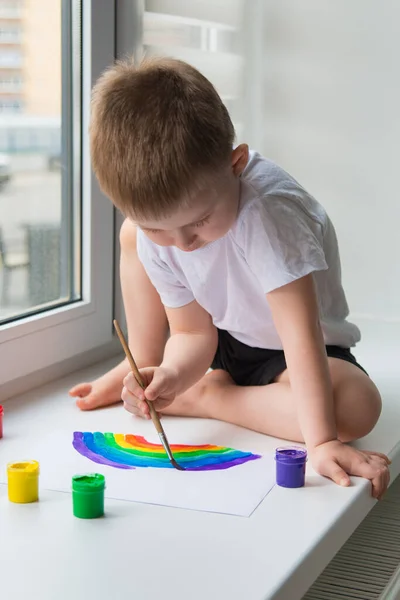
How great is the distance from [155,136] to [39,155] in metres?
0.56

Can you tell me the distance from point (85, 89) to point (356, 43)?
18.0 inches

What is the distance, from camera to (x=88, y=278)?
1.52 m

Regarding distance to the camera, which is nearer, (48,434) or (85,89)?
(48,434)

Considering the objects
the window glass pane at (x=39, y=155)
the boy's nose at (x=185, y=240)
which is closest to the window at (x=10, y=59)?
the window glass pane at (x=39, y=155)

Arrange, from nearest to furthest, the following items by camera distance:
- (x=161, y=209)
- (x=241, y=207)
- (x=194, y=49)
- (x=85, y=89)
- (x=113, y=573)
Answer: (x=113, y=573) < (x=161, y=209) < (x=241, y=207) < (x=85, y=89) < (x=194, y=49)

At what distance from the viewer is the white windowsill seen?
74 centimetres

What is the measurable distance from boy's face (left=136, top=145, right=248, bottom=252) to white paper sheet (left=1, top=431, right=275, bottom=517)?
0.25 metres

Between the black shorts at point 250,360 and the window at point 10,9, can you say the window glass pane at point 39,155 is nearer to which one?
the window at point 10,9

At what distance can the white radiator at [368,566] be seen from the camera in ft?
3.47

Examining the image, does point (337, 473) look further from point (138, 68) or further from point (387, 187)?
point (387, 187)

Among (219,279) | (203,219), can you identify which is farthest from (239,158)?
(219,279)

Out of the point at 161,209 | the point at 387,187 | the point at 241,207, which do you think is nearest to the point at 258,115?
the point at 387,187

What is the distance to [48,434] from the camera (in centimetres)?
114

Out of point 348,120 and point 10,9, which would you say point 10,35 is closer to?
point 10,9
